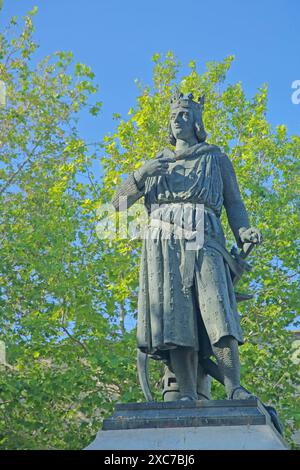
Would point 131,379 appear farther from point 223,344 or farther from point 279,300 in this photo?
point 223,344

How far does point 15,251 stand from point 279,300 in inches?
229

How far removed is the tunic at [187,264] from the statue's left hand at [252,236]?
13cm

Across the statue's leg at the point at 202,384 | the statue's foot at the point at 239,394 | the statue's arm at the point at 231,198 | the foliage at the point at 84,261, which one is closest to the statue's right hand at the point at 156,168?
the statue's arm at the point at 231,198

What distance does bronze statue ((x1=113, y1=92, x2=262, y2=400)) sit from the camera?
6.20m

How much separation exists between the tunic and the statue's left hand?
135 millimetres

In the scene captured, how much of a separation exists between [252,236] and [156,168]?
110cm

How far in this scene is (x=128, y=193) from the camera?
23.1ft

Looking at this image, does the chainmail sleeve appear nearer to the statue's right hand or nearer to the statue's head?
the statue's right hand

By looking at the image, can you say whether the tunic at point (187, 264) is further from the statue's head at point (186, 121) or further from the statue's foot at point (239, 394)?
the statue's foot at point (239, 394)

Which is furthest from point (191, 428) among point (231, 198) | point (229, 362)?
point (231, 198)

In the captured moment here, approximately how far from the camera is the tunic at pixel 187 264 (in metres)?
6.23

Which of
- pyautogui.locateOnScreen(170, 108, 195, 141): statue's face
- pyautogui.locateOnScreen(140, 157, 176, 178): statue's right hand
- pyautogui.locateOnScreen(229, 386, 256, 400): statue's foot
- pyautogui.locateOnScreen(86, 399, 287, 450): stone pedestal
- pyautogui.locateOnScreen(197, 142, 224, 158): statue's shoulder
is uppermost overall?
pyautogui.locateOnScreen(170, 108, 195, 141): statue's face

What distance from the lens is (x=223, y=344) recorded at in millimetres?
6141

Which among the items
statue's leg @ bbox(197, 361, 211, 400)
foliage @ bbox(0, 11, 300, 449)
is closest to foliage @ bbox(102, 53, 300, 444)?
foliage @ bbox(0, 11, 300, 449)
